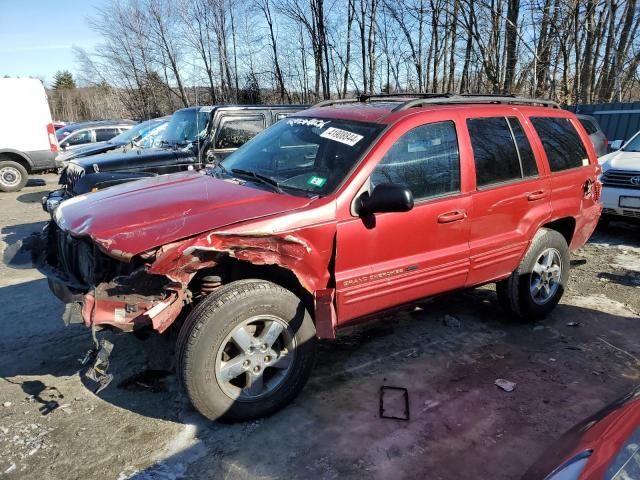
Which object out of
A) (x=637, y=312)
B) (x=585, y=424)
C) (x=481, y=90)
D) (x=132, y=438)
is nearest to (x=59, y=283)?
(x=132, y=438)

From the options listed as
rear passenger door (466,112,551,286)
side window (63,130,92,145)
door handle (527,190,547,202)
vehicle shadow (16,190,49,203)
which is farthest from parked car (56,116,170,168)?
side window (63,130,92,145)

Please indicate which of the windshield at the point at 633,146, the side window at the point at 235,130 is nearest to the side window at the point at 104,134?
the side window at the point at 235,130

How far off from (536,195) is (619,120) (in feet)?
34.1

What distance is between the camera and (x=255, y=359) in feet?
9.37

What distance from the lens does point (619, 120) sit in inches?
474

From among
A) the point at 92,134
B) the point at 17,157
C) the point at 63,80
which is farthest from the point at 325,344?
the point at 63,80

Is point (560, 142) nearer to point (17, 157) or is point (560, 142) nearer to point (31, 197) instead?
point (31, 197)

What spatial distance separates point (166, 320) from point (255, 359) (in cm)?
60

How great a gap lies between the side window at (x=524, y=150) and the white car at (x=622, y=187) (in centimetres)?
384

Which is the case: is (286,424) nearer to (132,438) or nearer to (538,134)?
(132,438)

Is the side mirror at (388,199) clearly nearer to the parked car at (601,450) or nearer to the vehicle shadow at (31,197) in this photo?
the parked car at (601,450)

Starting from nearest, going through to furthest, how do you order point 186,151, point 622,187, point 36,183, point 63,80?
point 622,187 < point 186,151 < point 36,183 < point 63,80

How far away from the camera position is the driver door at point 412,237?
3023mm

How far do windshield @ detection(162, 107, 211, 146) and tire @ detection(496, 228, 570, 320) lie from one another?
4.94 meters
